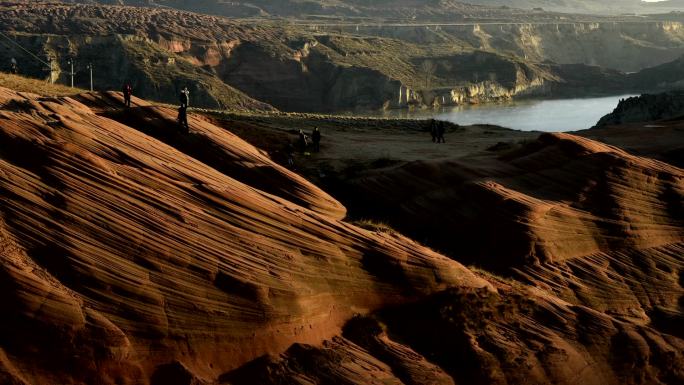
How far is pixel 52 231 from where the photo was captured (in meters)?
12.2

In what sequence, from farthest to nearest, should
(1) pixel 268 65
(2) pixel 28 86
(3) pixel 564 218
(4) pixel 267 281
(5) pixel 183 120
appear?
(1) pixel 268 65, (2) pixel 28 86, (5) pixel 183 120, (3) pixel 564 218, (4) pixel 267 281

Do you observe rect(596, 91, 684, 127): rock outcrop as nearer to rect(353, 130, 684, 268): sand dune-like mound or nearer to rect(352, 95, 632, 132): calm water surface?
rect(353, 130, 684, 268): sand dune-like mound

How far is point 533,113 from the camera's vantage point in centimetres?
11425

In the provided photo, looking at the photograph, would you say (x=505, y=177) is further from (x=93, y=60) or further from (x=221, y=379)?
(x=93, y=60)

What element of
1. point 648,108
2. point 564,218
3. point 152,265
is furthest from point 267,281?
point 648,108

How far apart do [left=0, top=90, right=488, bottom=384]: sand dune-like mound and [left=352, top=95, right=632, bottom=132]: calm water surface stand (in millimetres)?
74443

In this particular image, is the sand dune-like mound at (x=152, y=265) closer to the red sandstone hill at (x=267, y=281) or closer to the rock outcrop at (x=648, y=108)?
the red sandstone hill at (x=267, y=281)

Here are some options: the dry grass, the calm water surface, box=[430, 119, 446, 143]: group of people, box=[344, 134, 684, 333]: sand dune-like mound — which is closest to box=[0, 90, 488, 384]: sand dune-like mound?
box=[344, 134, 684, 333]: sand dune-like mound

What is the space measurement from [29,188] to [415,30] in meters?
184

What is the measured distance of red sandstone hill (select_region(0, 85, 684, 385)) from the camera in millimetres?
11898

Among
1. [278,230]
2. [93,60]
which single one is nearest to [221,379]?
[278,230]

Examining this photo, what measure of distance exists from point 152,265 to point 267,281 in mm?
1905

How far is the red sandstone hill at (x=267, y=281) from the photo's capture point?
11.9 meters

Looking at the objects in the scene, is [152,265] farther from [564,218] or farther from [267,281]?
[564,218]
